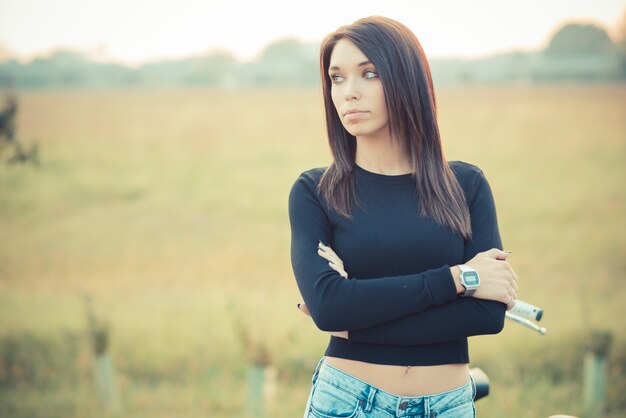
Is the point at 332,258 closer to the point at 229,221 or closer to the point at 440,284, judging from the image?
the point at 440,284

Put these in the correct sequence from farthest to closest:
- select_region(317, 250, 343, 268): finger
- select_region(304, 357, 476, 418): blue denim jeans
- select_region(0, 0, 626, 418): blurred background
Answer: select_region(0, 0, 626, 418): blurred background, select_region(317, 250, 343, 268): finger, select_region(304, 357, 476, 418): blue denim jeans

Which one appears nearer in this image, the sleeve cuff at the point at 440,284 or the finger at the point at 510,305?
the sleeve cuff at the point at 440,284

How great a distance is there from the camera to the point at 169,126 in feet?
30.7

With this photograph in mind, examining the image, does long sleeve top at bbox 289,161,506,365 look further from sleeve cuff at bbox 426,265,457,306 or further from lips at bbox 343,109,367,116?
lips at bbox 343,109,367,116

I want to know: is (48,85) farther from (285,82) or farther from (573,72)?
(573,72)

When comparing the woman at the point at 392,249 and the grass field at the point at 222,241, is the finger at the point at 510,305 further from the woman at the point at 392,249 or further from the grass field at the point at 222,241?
the grass field at the point at 222,241

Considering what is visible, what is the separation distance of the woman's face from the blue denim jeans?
697 millimetres

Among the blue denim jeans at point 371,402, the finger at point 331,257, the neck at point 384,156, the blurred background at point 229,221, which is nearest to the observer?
the blue denim jeans at point 371,402

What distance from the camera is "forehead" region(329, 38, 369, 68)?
5.63ft

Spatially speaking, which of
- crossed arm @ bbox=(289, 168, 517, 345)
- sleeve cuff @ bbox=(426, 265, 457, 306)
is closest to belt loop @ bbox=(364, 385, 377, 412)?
crossed arm @ bbox=(289, 168, 517, 345)

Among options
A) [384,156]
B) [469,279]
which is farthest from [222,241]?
[469,279]

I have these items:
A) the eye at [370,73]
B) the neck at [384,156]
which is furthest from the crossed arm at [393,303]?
the eye at [370,73]

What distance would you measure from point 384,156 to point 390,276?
0.37m

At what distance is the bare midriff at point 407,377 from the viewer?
161 centimetres
